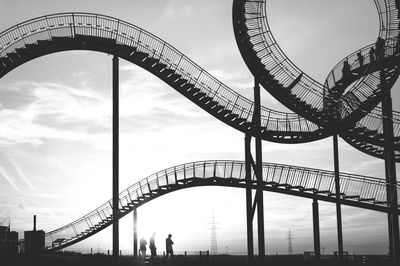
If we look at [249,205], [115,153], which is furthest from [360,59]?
[115,153]

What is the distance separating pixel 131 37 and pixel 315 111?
11.3 meters

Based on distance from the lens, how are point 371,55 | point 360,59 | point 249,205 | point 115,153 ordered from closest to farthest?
point 115,153 → point 371,55 → point 249,205 → point 360,59

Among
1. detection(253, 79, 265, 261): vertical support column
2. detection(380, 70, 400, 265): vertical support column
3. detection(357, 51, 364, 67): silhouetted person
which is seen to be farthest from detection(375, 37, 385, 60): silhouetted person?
detection(253, 79, 265, 261): vertical support column

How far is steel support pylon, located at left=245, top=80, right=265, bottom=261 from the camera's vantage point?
30266 millimetres

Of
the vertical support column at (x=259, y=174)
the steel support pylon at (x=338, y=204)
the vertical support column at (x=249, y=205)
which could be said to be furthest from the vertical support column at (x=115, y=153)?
the steel support pylon at (x=338, y=204)

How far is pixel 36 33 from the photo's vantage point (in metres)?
31.5

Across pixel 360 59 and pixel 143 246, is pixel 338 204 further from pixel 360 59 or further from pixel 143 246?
pixel 143 246

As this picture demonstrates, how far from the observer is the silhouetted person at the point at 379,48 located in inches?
1202

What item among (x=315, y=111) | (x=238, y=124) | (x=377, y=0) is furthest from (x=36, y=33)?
(x=377, y=0)

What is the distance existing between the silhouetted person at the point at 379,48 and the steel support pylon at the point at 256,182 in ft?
Result: 22.1

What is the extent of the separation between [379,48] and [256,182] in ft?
33.0

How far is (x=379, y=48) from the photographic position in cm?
3105

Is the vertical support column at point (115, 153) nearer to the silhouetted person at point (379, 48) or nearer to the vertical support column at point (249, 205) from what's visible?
the vertical support column at point (249, 205)

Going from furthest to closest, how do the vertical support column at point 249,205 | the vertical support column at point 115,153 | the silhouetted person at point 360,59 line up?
the silhouetted person at point 360,59
the vertical support column at point 249,205
the vertical support column at point 115,153
